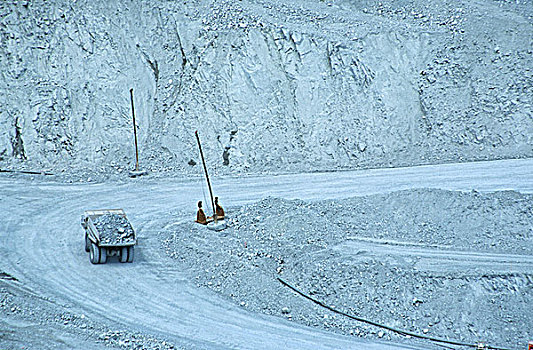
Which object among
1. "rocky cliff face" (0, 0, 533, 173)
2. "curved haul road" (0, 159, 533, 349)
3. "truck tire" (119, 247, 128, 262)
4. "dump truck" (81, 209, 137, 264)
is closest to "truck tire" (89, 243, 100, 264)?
"dump truck" (81, 209, 137, 264)

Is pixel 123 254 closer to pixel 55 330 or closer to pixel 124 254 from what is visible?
pixel 124 254

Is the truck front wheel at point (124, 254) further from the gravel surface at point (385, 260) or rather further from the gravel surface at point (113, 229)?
the gravel surface at point (385, 260)

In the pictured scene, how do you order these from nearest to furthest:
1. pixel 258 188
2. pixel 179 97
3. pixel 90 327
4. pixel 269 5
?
pixel 90 327
pixel 258 188
pixel 179 97
pixel 269 5

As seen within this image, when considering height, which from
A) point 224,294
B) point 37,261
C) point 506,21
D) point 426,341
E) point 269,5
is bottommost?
point 426,341

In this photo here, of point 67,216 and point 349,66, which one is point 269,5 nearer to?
point 349,66

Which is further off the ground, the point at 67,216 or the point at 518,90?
the point at 518,90

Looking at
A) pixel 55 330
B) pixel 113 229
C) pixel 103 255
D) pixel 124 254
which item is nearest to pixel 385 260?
pixel 124 254

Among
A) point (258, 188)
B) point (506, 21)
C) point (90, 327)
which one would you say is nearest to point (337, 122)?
point (258, 188)

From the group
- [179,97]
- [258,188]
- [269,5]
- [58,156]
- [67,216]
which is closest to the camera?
[67,216]
